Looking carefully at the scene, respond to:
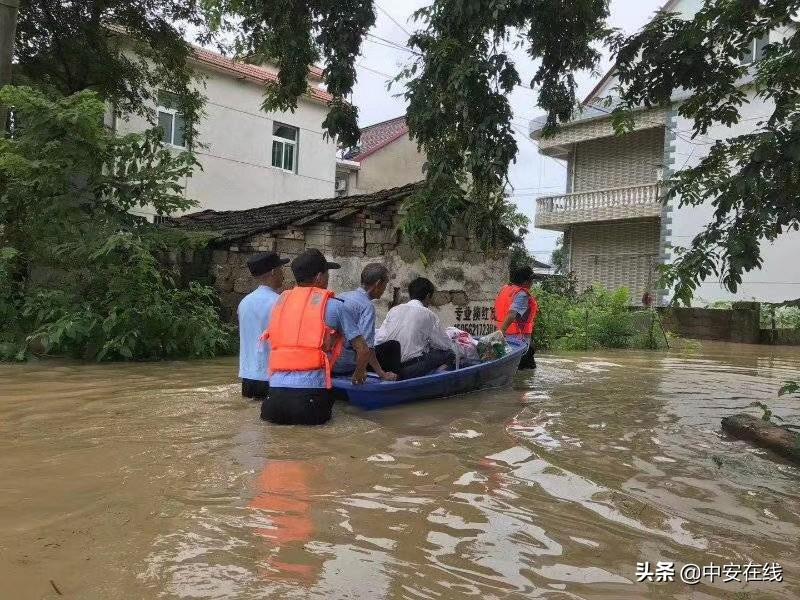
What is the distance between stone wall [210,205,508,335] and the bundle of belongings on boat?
288 cm

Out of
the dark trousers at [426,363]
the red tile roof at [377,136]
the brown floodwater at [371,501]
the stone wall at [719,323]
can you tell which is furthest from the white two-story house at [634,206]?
the brown floodwater at [371,501]

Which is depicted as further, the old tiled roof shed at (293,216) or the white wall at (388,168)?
the white wall at (388,168)

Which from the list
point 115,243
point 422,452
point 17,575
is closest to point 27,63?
point 115,243

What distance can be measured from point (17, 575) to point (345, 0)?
794 cm

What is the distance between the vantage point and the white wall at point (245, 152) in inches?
766

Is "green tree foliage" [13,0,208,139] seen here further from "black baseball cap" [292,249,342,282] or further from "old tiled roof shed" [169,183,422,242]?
"black baseball cap" [292,249,342,282]

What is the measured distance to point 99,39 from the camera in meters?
13.3

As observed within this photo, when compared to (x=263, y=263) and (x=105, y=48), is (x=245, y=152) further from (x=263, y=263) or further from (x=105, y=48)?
(x=263, y=263)

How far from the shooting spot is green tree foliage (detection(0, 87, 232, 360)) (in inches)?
361

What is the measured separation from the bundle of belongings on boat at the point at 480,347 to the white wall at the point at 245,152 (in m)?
11.5

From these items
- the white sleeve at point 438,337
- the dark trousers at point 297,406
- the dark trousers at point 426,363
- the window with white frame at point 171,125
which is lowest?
the dark trousers at point 297,406

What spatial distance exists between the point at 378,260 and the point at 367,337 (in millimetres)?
5316

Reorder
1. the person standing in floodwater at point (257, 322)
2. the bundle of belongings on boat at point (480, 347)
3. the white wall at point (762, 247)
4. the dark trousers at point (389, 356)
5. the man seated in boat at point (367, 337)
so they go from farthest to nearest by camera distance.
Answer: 1. the white wall at point (762, 247)
2. the bundle of belongings on boat at point (480, 347)
3. the dark trousers at point (389, 356)
4. the person standing in floodwater at point (257, 322)
5. the man seated in boat at point (367, 337)

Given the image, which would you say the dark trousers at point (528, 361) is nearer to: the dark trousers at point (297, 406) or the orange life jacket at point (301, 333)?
the dark trousers at point (297, 406)
